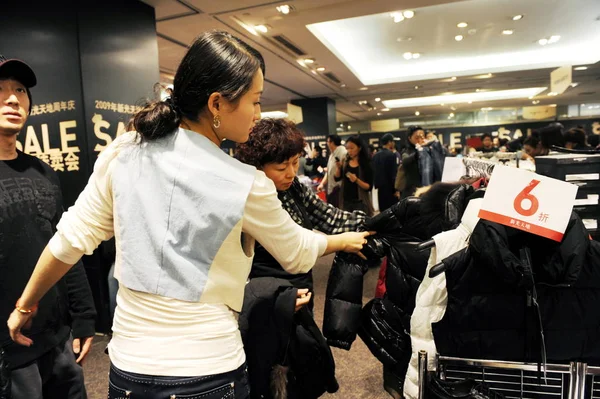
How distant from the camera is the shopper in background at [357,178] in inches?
211

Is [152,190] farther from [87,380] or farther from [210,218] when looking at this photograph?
[87,380]

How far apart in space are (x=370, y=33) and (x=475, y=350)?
629 centimetres

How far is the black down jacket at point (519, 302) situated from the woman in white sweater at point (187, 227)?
0.66 meters

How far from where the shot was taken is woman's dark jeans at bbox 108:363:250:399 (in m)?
0.87

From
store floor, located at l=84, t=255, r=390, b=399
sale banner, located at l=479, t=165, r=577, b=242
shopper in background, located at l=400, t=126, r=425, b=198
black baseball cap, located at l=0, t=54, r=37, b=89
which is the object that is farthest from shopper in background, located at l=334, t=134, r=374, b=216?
black baseball cap, located at l=0, t=54, r=37, b=89

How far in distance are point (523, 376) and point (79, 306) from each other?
1.61 meters

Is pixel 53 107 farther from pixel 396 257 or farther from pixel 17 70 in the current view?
pixel 396 257

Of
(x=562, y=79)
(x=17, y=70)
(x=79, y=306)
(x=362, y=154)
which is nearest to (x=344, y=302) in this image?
(x=79, y=306)

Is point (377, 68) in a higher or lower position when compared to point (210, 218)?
higher

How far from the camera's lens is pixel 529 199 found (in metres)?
1.27

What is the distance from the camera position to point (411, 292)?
1.68m

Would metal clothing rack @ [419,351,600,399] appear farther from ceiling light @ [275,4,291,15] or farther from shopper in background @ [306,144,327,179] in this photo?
shopper in background @ [306,144,327,179]

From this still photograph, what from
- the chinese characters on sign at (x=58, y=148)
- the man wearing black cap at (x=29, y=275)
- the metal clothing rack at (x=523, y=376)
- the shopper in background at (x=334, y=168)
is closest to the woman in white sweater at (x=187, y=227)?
the man wearing black cap at (x=29, y=275)

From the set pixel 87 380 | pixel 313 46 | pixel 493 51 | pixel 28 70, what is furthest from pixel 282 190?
pixel 493 51
